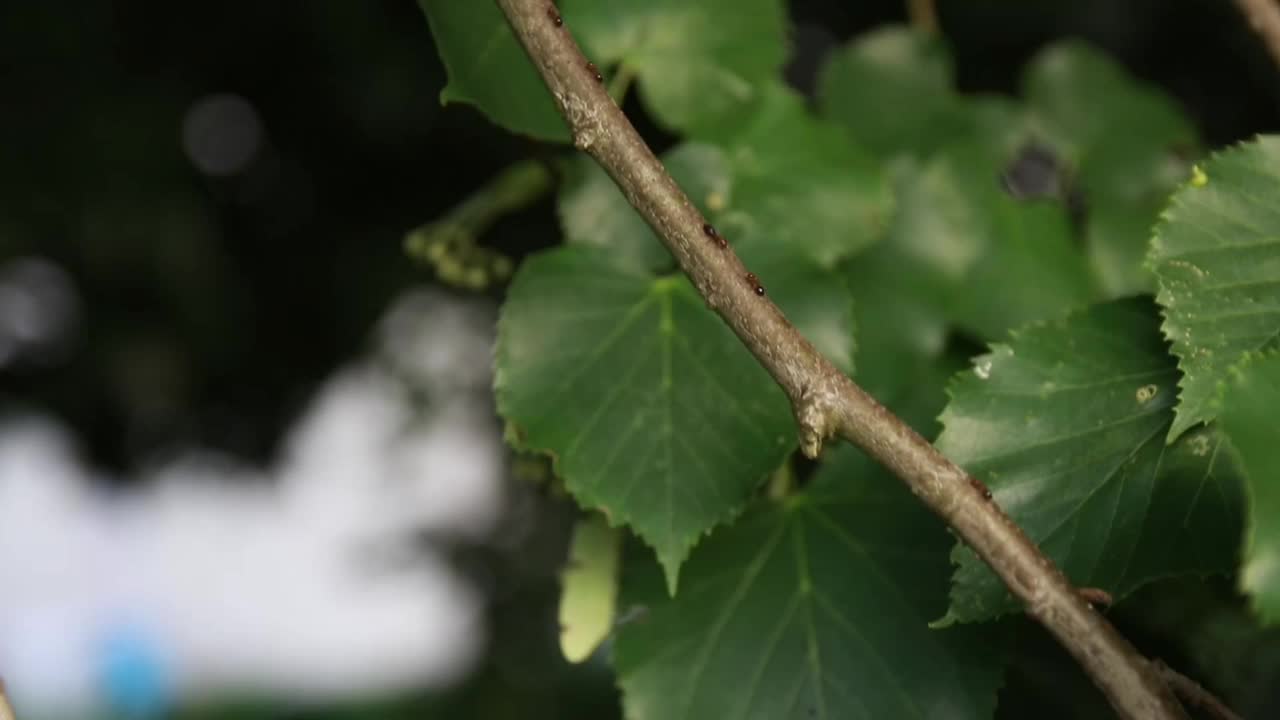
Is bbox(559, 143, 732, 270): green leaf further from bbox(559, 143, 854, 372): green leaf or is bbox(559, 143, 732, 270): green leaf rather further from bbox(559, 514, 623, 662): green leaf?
bbox(559, 514, 623, 662): green leaf

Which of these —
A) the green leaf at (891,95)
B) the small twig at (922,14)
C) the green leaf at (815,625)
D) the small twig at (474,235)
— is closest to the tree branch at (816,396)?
the green leaf at (815,625)

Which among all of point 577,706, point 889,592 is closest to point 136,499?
point 577,706

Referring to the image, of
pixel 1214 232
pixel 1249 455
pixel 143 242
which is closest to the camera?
pixel 1249 455

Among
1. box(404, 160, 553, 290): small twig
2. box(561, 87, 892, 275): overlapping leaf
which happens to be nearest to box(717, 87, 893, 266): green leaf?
box(561, 87, 892, 275): overlapping leaf

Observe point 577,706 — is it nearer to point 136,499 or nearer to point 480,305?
point 136,499

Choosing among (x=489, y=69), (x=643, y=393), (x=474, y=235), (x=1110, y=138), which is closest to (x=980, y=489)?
(x=643, y=393)

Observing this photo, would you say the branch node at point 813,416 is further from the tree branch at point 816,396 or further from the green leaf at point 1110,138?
the green leaf at point 1110,138
